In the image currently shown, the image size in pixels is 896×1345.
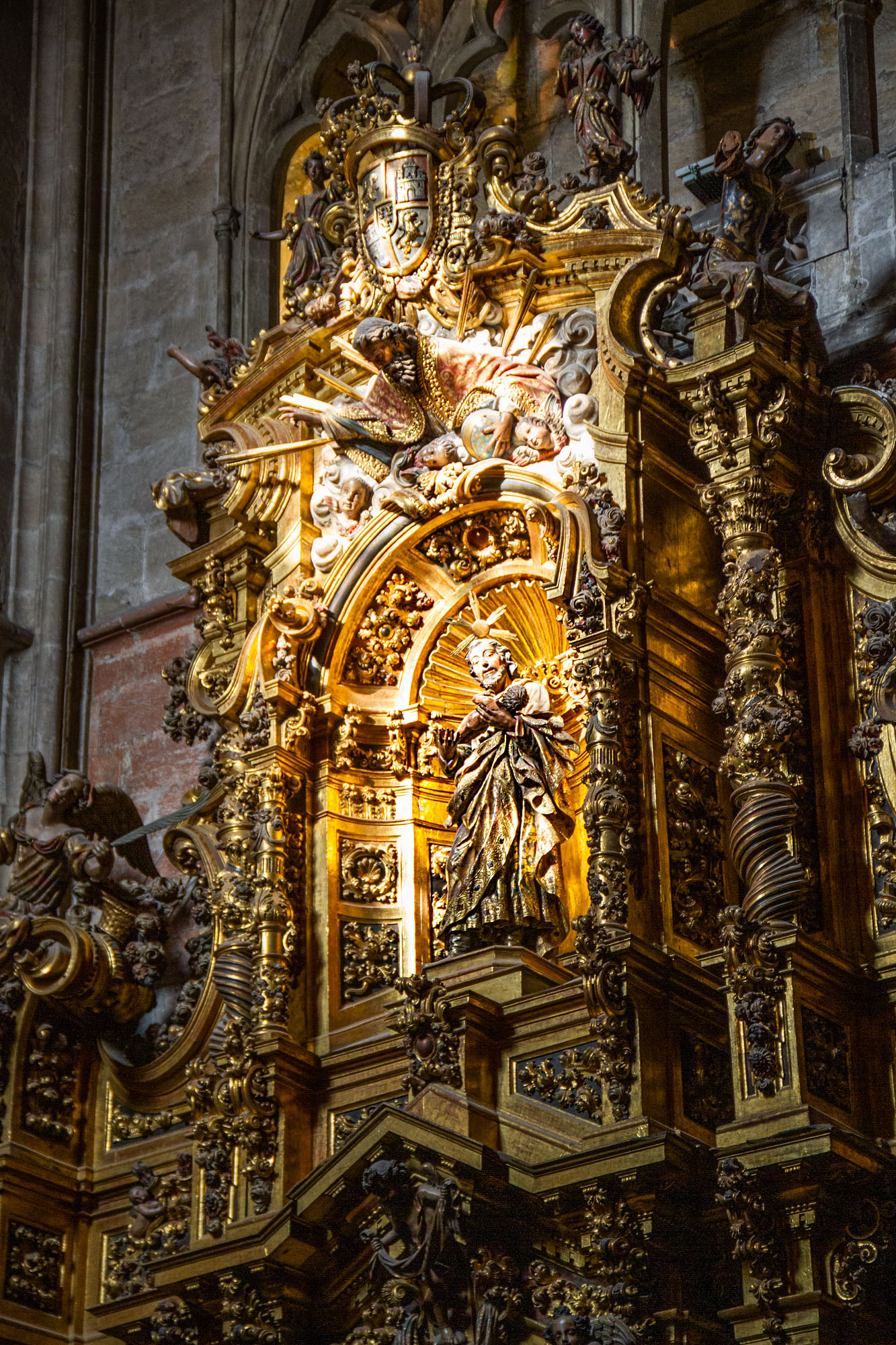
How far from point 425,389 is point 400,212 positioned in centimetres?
96

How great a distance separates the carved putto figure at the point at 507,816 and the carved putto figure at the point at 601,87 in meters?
2.37

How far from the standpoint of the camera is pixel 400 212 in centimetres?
1200

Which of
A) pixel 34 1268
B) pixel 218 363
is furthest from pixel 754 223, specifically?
pixel 34 1268

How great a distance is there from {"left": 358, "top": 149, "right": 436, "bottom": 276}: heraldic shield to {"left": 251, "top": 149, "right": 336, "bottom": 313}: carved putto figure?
1.11ft

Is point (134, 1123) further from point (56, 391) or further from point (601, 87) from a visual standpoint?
point (601, 87)

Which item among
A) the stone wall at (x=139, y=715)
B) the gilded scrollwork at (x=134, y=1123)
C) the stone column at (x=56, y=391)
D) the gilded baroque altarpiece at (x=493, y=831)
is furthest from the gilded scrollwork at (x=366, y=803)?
the stone column at (x=56, y=391)

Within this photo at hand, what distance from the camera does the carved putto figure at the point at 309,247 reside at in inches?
485

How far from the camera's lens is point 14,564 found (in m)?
14.8

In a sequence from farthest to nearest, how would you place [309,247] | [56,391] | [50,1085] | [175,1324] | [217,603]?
[56,391]
[309,247]
[217,603]
[50,1085]
[175,1324]

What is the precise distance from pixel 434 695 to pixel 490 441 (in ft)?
4.30

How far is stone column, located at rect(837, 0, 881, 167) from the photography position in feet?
39.8

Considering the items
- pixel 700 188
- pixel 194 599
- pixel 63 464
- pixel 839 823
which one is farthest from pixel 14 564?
pixel 839 823

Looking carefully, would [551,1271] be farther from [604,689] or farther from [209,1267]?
[604,689]

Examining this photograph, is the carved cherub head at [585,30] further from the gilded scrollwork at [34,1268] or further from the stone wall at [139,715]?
the gilded scrollwork at [34,1268]
